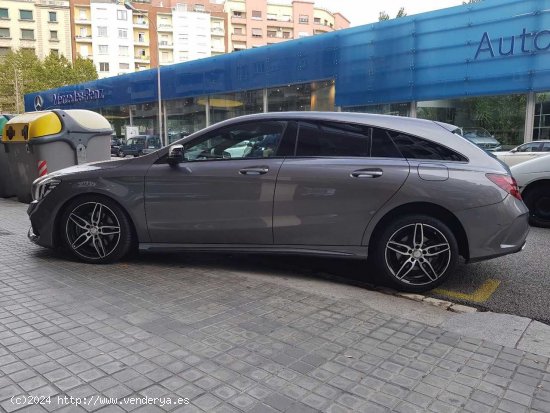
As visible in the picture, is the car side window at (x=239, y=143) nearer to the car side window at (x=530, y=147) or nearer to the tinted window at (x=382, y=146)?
the tinted window at (x=382, y=146)

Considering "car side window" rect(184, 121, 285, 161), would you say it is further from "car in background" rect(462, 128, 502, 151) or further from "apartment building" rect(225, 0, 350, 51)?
"apartment building" rect(225, 0, 350, 51)

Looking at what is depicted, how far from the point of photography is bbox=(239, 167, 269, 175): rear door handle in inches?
177

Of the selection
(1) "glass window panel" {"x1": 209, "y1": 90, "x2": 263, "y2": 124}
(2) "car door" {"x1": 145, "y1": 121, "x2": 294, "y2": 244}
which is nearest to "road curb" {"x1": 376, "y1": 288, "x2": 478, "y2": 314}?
(2) "car door" {"x1": 145, "y1": 121, "x2": 294, "y2": 244}

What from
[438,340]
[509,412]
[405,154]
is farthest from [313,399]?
[405,154]

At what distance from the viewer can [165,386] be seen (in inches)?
101

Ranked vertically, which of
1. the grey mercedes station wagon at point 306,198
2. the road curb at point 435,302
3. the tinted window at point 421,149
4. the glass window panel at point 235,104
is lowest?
the road curb at point 435,302

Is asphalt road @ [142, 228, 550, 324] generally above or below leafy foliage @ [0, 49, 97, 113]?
below

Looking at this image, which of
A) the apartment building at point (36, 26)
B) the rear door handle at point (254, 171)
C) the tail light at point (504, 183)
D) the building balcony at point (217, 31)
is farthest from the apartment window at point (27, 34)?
the tail light at point (504, 183)

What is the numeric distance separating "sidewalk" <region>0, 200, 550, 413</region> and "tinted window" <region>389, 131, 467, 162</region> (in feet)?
4.32

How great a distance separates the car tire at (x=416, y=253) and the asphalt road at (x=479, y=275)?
0.66ft

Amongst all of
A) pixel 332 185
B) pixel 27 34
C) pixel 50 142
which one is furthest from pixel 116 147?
pixel 27 34

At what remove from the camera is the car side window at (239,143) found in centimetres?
462

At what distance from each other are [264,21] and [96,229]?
85643 mm

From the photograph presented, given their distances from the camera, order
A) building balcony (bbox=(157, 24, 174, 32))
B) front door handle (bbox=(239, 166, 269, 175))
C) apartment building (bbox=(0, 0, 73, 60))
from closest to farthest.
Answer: front door handle (bbox=(239, 166, 269, 175))
apartment building (bbox=(0, 0, 73, 60))
building balcony (bbox=(157, 24, 174, 32))
